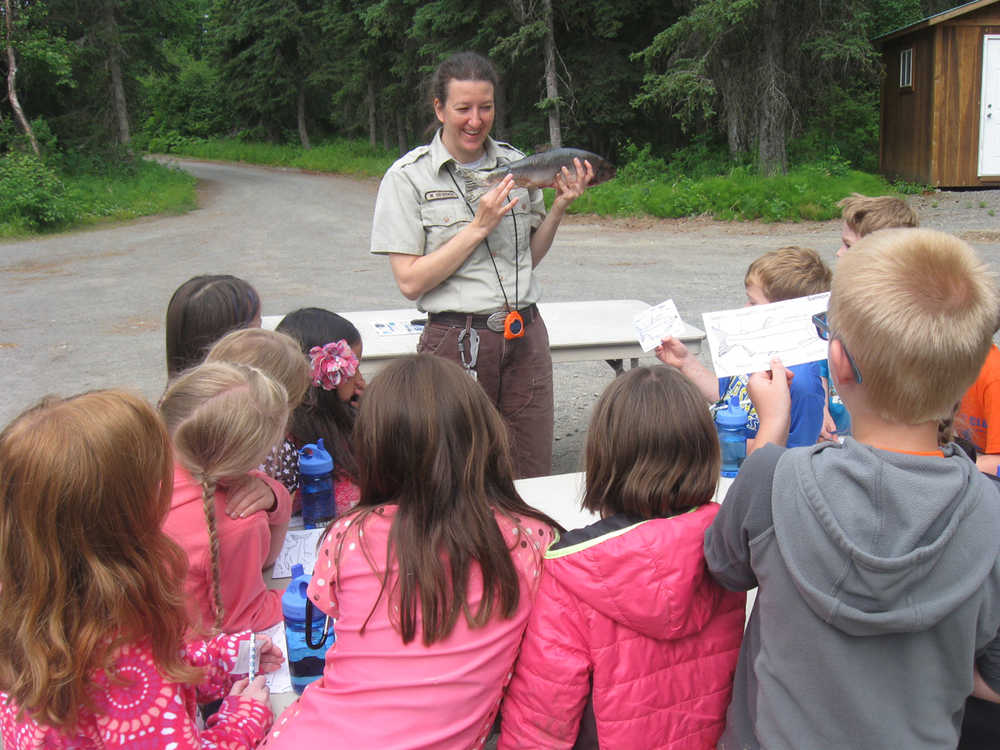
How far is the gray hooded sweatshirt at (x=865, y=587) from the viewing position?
4.36ft

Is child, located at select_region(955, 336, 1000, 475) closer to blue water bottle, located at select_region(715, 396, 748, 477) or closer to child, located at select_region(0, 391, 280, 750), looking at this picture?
blue water bottle, located at select_region(715, 396, 748, 477)

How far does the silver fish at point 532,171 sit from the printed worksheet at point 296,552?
144cm

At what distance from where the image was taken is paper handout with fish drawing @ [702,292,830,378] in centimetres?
221

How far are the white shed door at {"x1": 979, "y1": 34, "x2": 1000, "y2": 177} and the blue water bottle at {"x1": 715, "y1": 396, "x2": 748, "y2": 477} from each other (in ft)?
56.1

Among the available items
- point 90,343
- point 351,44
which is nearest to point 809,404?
point 90,343

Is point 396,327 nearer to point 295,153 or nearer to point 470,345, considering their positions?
point 470,345

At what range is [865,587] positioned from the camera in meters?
1.34

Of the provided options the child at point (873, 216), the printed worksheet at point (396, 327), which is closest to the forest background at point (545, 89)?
the printed worksheet at point (396, 327)

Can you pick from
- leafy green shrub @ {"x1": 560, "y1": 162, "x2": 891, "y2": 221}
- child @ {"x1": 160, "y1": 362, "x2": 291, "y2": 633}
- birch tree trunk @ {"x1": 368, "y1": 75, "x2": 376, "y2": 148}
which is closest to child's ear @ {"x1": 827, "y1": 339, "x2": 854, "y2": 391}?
child @ {"x1": 160, "y1": 362, "x2": 291, "y2": 633}

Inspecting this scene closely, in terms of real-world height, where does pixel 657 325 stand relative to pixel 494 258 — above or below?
below

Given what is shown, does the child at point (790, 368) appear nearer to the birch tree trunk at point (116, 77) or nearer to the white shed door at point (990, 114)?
the white shed door at point (990, 114)

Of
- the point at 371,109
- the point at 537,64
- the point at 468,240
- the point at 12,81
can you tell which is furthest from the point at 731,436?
the point at 371,109

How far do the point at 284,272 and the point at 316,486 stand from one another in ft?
30.3

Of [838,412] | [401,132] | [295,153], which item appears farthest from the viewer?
[295,153]
